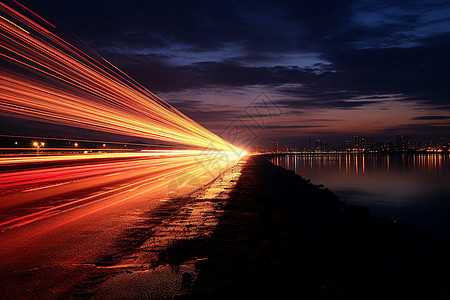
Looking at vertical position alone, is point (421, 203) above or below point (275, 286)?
below

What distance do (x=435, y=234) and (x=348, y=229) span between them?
9112 mm

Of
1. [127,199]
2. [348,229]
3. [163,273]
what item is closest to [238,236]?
[163,273]

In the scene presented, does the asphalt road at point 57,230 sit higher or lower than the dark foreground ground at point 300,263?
higher

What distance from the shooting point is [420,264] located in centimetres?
768

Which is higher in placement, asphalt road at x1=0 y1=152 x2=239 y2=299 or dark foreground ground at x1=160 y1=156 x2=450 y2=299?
asphalt road at x1=0 y1=152 x2=239 y2=299

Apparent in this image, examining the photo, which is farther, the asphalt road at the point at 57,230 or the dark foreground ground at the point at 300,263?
the asphalt road at the point at 57,230

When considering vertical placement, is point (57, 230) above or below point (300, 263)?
above

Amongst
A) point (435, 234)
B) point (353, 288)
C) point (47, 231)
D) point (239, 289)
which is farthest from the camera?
point (435, 234)

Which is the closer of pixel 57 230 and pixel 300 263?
pixel 300 263

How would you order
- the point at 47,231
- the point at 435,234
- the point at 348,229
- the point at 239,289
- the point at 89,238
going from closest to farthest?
the point at 239,289 < the point at 89,238 < the point at 47,231 < the point at 348,229 < the point at 435,234

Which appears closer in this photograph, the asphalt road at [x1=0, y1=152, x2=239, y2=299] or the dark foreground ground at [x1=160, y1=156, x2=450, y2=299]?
Answer: the dark foreground ground at [x1=160, y1=156, x2=450, y2=299]

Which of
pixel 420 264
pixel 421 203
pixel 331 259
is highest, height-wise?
pixel 331 259

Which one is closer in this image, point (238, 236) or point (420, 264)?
point (238, 236)

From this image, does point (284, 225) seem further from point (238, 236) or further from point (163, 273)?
point (163, 273)
